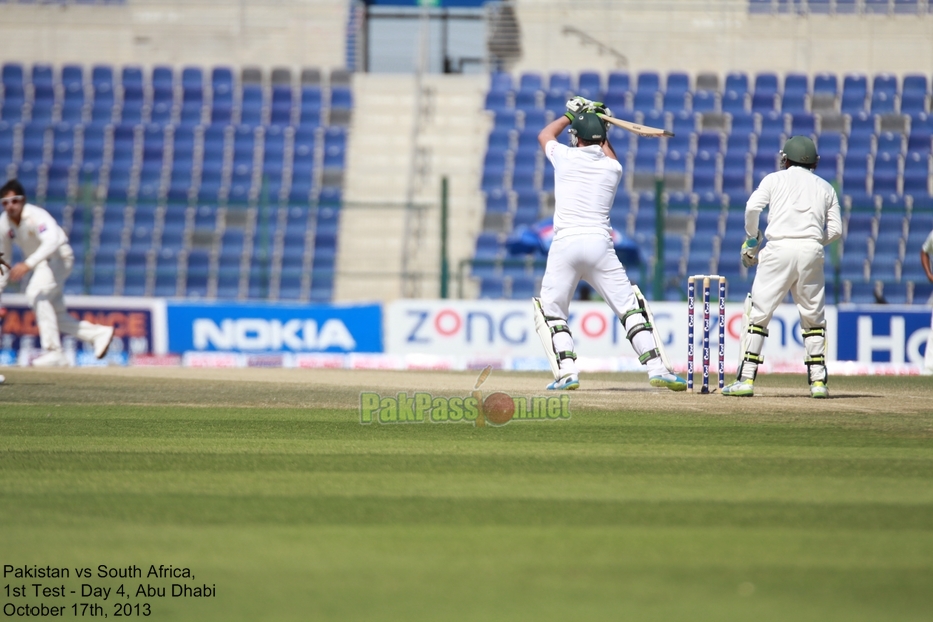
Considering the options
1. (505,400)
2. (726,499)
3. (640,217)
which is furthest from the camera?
(640,217)

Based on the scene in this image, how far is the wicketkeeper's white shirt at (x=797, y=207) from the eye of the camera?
9812mm

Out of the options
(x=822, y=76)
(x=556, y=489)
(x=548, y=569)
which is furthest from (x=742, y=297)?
(x=548, y=569)

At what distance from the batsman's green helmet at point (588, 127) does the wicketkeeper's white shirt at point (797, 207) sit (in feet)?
4.26

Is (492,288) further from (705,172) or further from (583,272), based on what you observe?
(583,272)

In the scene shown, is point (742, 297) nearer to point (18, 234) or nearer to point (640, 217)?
point (640, 217)

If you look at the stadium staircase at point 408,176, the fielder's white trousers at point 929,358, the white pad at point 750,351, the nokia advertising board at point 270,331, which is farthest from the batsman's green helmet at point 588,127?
the stadium staircase at point 408,176

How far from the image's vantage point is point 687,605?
142 inches

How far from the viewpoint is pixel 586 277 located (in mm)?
9742

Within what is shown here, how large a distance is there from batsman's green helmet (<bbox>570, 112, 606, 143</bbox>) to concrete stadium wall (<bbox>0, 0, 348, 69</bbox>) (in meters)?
16.2

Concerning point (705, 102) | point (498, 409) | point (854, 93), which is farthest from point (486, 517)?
point (854, 93)

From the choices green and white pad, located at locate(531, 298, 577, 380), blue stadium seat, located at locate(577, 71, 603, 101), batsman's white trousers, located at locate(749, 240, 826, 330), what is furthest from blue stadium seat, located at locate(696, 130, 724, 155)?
green and white pad, located at locate(531, 298, 577, 380)

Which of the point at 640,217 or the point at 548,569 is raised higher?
the point at 640,217

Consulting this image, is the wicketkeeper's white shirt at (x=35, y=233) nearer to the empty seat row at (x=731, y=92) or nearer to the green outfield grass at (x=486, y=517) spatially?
the green outfield grass at (x=486, y=517)

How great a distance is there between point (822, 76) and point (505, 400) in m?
16.7
